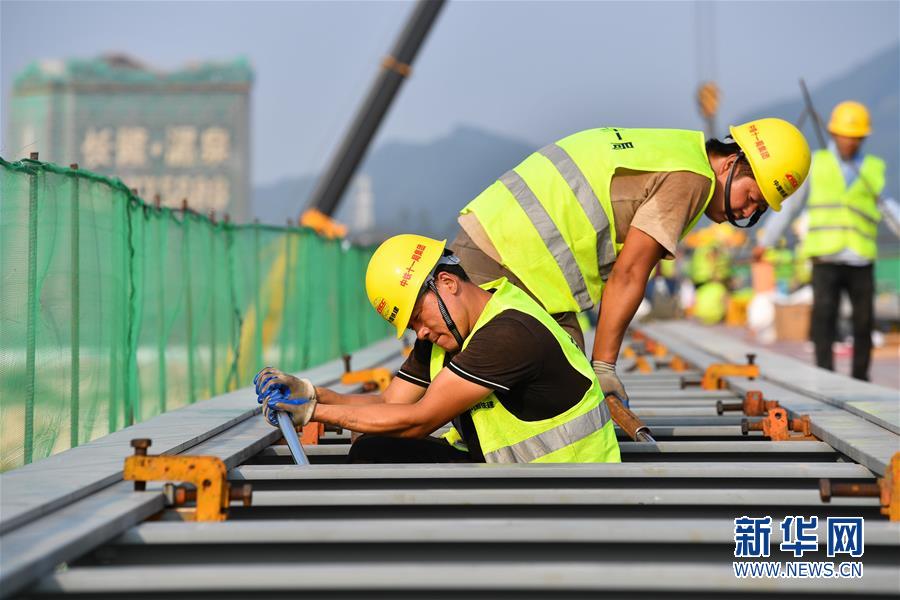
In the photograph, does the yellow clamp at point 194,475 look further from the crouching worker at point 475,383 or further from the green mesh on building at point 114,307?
the green mesh on building at point 114,307

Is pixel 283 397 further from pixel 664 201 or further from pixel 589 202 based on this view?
pixel 664 201

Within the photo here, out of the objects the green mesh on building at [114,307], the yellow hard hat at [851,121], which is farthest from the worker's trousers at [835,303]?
the green mesh on building at [114,307]

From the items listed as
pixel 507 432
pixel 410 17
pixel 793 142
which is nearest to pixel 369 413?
pixel 507 432

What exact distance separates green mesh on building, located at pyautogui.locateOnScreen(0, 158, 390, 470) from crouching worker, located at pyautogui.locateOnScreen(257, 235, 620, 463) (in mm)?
1598

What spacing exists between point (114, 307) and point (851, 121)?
6.24m

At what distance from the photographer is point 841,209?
952 cm

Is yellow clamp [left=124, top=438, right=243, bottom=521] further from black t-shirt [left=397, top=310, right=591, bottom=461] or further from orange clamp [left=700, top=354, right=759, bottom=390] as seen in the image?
orange clamp [left=700, top=354, right=759, bottom=390]

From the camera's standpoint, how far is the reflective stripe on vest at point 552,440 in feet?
13.0

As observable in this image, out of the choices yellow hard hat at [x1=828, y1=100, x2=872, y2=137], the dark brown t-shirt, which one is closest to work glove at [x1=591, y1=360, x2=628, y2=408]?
the dark brown t-shirt

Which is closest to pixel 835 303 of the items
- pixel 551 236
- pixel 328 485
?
pixel 551 236

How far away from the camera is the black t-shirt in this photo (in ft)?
12.3

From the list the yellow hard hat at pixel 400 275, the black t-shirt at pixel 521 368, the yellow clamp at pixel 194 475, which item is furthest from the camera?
the yellow hard hat at pixel 400 275

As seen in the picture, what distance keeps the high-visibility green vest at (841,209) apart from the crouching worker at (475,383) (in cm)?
604

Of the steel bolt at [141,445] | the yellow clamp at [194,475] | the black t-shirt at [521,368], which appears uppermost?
the black t-shirt at [521,368]
